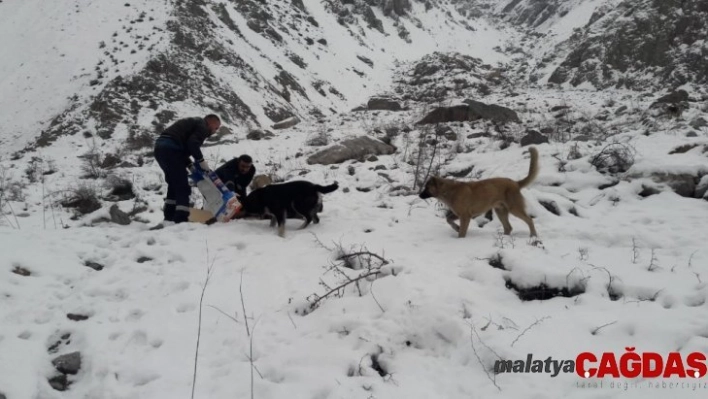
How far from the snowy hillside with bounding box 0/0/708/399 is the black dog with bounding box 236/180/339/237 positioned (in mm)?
353

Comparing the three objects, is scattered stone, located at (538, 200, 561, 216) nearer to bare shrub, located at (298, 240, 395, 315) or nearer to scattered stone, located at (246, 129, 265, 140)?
bare shrub, located at (298, 240, 395, 315)

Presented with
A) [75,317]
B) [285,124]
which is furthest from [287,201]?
[285,124]

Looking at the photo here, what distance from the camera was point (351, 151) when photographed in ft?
34.8

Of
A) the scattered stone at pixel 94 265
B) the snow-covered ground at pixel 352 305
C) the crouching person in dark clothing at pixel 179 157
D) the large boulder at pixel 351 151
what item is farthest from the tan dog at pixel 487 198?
the large boulder at pixel 351 151

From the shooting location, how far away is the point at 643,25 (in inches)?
810

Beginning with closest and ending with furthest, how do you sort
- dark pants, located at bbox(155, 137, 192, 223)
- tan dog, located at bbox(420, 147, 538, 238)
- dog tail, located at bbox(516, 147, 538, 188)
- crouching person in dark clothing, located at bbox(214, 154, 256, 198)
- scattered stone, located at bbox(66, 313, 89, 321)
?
scattered stone, located at bbox(66, 313, 89, 321) < dog tail, located at bbox(516, 147, 538, 188) < tan dog, located at bbox(420, 147, 538, 238) < dark pants, located at bbox(155, 137, 192, 223) < crouching person in dark clothing, located at bbox(214, 154, 256, 198)

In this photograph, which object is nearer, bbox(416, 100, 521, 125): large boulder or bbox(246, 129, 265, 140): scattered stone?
bbox(416, 100, 521, 125): large boulder

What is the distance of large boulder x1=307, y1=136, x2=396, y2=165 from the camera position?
1043 cm

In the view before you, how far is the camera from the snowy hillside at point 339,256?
9.36 ft

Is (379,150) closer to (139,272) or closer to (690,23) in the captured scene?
(139,272)

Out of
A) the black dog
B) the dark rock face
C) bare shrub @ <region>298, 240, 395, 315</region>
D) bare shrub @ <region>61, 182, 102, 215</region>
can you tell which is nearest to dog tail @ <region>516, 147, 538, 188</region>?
bare shrub @ <region>298, 240, 395, 315</region>

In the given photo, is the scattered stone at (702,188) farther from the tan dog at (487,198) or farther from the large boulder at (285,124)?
the large boulder at (285,124)

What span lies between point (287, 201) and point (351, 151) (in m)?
4.50

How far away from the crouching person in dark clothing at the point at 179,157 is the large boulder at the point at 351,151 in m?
4.11
